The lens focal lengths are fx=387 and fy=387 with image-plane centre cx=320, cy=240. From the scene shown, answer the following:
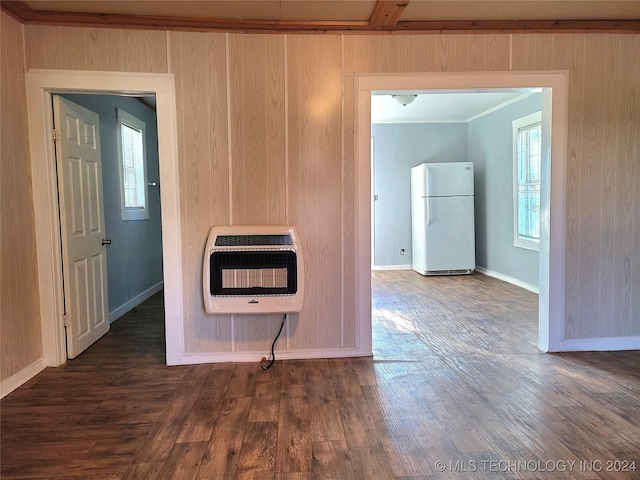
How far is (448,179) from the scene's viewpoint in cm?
580

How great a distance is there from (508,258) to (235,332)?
419cm

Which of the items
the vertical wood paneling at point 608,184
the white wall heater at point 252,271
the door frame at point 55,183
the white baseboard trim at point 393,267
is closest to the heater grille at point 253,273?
the white wall heater at point 252,271

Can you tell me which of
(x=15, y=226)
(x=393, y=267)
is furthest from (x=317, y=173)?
(x=393, y=267)

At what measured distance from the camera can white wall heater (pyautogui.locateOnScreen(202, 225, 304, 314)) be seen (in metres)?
2.50

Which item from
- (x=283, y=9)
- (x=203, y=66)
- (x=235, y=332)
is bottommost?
(x=235, y=332)

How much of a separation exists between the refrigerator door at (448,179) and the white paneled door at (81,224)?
14.2ft

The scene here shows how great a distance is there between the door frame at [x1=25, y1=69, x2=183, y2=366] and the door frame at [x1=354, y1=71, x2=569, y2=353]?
1.26 meters

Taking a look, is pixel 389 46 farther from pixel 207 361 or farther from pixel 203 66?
pixel 207 361

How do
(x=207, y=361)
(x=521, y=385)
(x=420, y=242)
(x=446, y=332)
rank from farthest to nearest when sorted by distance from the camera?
1. (x=420, y=242)
2. (x=446, y=332)
3. (x=207, y=361)
4. (x=521, y=385)

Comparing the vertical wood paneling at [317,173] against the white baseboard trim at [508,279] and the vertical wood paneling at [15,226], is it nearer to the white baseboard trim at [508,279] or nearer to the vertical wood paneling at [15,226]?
the vertical wood paneling at [15,226]

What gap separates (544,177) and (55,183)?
3.44 m

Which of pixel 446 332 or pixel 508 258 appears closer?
pixel 446 332

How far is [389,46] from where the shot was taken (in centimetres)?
266

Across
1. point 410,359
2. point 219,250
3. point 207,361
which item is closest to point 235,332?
point 207,361
